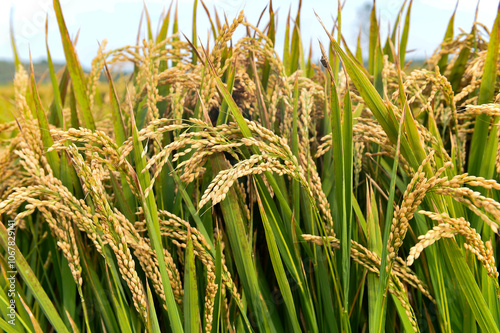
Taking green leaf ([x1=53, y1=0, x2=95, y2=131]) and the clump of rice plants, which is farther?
green leaf ([x1=53, y1=0, x2=95, y2=131])

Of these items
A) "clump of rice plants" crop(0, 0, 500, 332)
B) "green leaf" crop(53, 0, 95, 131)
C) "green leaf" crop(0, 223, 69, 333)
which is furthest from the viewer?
"green leaf" crop(53, 0, 95, 131)

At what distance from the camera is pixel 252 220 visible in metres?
1.27

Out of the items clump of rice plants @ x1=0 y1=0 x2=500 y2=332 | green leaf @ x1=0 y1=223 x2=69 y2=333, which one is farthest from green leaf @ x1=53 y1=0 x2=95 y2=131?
green leaf @ x1=0 y1=223 x2=69 y2=333

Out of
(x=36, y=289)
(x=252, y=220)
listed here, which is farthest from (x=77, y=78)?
(x=252, y=220)

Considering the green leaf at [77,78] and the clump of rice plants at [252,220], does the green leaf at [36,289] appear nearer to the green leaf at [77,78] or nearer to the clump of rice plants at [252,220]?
the clump of rice plants at [252,220]

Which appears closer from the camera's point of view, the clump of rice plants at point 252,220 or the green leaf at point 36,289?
the clump of rice plants at point 252,220

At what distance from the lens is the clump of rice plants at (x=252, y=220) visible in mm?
1038

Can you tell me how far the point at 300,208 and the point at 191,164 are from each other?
0.51 m

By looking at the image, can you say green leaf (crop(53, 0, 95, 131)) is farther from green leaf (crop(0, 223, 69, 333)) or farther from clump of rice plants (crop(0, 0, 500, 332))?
green leaf (crop(0, 223, 69, 333))

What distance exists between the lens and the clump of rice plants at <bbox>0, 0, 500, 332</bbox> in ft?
3.41

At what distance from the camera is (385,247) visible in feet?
3.40

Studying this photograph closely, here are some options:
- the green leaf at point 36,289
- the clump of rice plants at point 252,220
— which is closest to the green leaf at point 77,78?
the clump of rice plants at point 252,220

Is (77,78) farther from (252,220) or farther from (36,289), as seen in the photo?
(252,220)

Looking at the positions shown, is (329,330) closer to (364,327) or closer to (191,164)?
(364,327)
